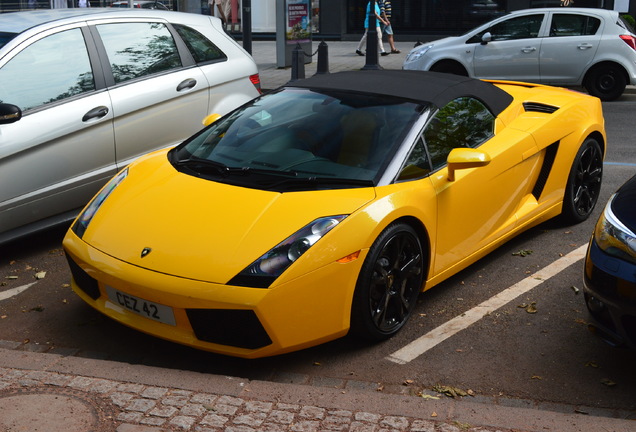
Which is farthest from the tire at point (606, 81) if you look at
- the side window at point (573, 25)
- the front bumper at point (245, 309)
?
the front bumper at point (245, 309)

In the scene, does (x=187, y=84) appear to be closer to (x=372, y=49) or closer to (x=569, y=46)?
(x=569, y=46)

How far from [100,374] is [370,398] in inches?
50.9

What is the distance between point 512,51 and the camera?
14641 mm

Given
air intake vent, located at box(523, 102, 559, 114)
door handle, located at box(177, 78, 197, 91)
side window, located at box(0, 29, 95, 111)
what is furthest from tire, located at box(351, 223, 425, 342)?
door handle, located at box(177, 78, 197, 91)

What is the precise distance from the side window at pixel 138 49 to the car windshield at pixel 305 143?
147 cm

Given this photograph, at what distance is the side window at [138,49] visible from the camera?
6.98 metres

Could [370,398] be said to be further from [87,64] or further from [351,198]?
[87,64]

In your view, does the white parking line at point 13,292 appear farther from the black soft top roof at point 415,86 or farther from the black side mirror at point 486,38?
the black side mirror at point 486,38

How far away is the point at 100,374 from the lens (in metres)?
4.17

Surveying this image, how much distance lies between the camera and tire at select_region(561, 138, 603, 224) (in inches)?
263

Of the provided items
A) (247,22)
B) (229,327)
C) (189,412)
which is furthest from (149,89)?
(247,22)

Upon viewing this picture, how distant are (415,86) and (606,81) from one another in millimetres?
9609

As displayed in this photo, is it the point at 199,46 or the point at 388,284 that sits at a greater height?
the point at 199,46

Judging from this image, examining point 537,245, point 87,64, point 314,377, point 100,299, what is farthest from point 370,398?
point 87,64
